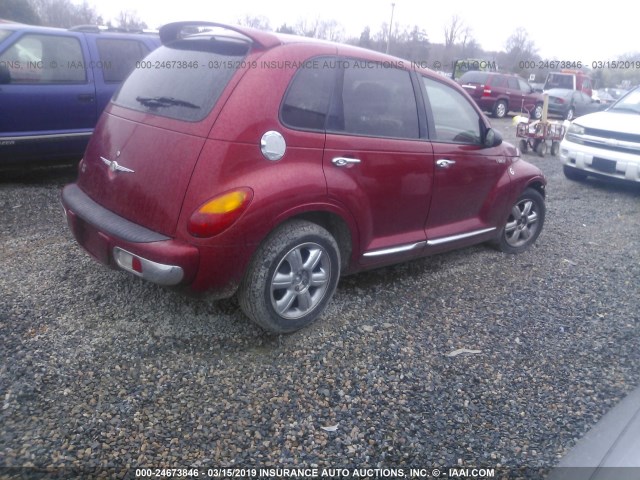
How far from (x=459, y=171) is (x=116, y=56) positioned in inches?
177

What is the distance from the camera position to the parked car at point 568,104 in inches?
742

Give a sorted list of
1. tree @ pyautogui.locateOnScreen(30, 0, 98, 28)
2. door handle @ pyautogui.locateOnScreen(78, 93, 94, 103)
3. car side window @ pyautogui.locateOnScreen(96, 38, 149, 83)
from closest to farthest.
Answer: door handle @ pyautogui.locateOnScreen(78, 93, 94, 103)
car side window @ pyautogui.locateOnScreen(96, 38, 149, 83)
tree @ pyautogui.locateOnScreen(30, 0, 98, 28)

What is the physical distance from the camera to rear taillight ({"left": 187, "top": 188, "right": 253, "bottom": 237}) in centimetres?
270

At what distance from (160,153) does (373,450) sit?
1871 mm

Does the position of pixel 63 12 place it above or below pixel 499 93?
above

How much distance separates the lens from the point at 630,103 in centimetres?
825

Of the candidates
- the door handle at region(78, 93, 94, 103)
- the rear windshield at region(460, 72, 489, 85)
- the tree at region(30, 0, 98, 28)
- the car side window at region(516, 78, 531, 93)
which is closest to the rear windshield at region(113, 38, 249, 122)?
the door handle at region(78, 93, 94, 103)

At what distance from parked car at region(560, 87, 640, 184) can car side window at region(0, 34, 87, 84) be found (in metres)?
6.84

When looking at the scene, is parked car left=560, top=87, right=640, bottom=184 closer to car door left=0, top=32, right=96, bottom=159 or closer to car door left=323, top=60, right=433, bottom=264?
car door left=323, top=60, right=433, bottom=264

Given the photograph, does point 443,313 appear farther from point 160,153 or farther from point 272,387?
point 160,153

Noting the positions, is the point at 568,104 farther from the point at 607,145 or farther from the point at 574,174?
the point at 607,145

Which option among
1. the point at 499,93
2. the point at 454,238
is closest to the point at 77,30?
the point at 454,238

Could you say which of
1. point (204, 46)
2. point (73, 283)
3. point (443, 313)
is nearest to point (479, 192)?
point (443, 313)

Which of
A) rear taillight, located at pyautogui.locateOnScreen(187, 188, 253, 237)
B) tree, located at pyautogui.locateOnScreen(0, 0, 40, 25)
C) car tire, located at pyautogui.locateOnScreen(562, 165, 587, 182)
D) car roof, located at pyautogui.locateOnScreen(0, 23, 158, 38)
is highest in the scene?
tree, located at pyautogui.locateOnScreen(0, 0, 40, 25)
